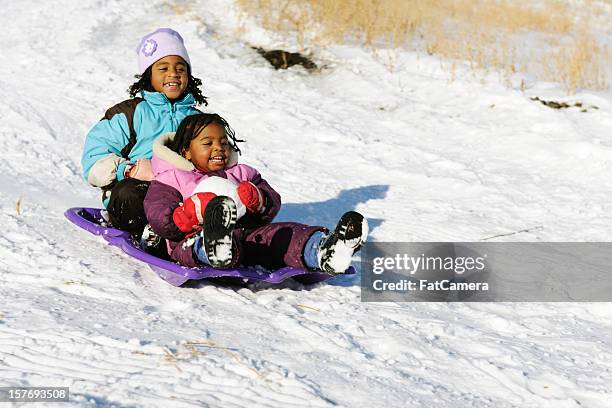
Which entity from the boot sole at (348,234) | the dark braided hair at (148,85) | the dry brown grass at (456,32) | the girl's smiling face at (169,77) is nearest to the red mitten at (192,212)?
the boot sole at (348,234)

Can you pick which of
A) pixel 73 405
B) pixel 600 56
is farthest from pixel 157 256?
pixel 600 56

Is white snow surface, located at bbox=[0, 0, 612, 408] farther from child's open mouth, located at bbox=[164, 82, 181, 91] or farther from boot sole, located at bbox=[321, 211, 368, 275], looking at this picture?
child's open mouth, located at bbox=[164, 82, 181, 91]

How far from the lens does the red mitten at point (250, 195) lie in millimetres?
3656

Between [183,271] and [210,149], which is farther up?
[210,149]

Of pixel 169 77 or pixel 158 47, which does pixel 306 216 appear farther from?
pixel 158 47

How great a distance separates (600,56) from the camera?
920cm

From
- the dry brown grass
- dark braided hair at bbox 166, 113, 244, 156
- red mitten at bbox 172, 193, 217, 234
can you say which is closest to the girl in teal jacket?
dark braided hair at bbox 166, 113, 244, 156

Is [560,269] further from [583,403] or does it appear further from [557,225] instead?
[583,403]

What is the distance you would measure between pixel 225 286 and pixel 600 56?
23.0ft

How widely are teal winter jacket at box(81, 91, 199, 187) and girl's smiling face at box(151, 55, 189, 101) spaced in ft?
0.15

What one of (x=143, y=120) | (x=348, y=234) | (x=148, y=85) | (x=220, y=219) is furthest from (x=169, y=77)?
(x=348, y=234)

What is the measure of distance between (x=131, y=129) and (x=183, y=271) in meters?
1.21

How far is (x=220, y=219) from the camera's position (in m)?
3.22

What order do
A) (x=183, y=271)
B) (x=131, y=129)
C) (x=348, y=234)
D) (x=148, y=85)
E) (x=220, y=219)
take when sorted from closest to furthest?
(x=220, y=219), (x=348, y=234), (x=183, y=271), (x=131, y=129), (x=148, y=85)
